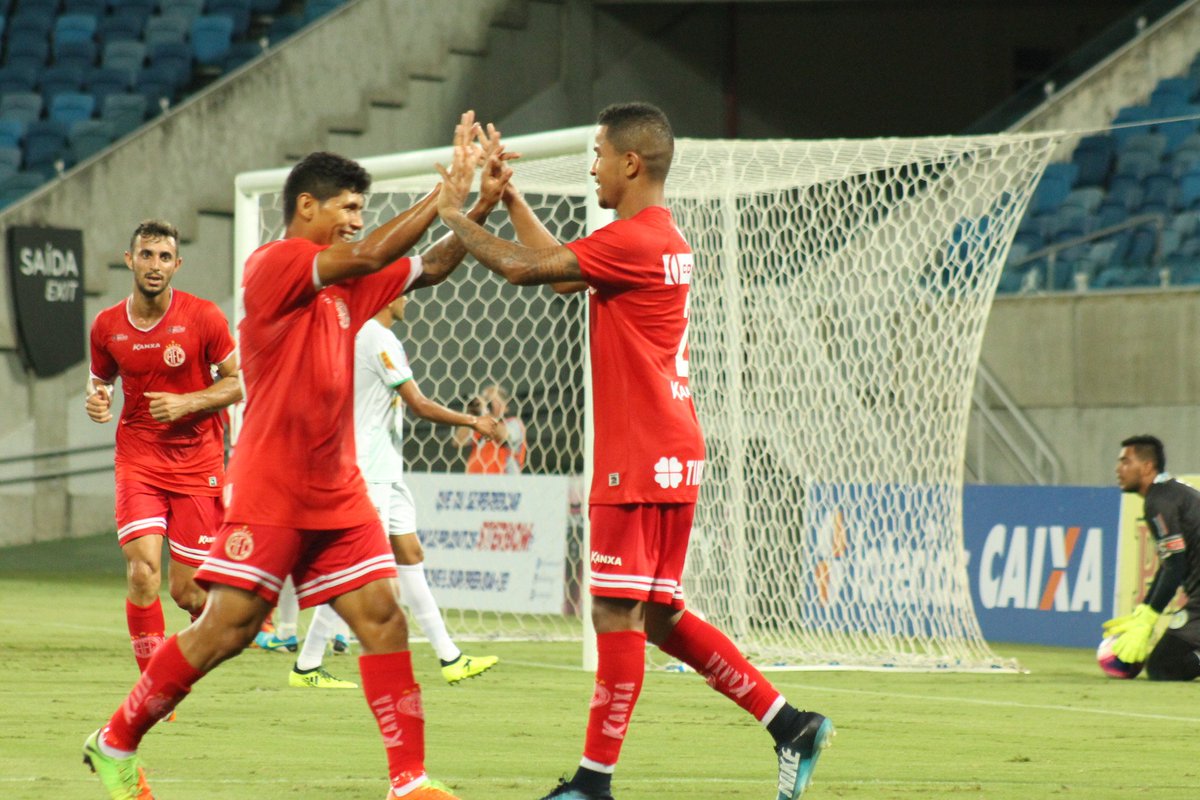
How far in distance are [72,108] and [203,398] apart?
16.1 m

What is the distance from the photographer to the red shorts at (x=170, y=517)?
7988mm

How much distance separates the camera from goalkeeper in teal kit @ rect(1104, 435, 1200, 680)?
1058cm

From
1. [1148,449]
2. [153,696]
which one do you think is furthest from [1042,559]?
[153,696]

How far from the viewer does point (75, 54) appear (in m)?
23.8

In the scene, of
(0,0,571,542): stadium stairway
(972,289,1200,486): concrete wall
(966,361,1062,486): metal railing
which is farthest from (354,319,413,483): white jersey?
→ (0,0,571,542): stadium stairway

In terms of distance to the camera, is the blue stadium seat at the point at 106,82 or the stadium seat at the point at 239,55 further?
the stadium seat at the point at 239,55

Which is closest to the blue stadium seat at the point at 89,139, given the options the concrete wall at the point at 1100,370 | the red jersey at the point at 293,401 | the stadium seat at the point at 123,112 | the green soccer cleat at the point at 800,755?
the stadium seat at the point at 123,112

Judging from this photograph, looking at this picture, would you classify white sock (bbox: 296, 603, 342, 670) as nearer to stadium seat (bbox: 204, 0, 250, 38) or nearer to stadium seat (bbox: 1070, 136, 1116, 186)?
stadium seat (bbox: 1070, 136, 1116, 186)

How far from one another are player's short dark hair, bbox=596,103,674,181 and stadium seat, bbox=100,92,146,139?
17.6 m

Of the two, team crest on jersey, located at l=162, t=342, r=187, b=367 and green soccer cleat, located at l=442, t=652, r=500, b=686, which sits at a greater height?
team crest on jersey, located at l=162, t=342, r=187, b=367

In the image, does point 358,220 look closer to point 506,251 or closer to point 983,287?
point 506,251

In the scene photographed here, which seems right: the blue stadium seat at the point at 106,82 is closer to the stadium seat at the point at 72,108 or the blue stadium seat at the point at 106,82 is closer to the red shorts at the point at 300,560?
the stadium seat at the point at 72,108

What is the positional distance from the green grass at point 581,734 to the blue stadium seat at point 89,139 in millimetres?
11512

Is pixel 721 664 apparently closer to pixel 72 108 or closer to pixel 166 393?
pixel 166 393
